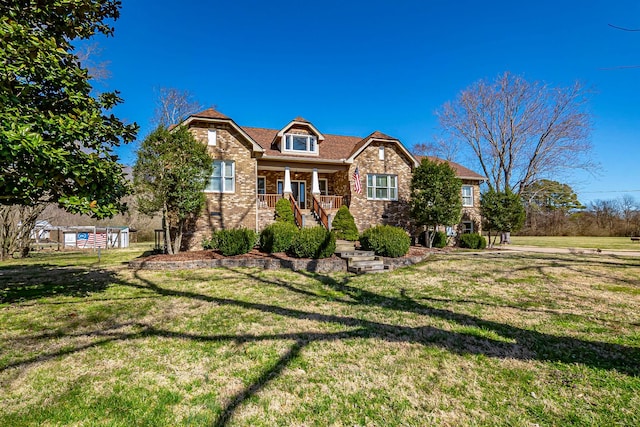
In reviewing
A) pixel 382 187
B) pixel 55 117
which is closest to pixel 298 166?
pixel 382 187

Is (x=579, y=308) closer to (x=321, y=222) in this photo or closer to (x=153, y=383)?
(x=153, y=383)

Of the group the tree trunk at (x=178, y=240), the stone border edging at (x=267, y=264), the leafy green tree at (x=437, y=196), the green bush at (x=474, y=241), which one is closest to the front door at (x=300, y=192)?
the leafy green tree at (x=437, y=196)

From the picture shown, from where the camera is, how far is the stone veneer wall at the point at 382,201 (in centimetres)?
1719

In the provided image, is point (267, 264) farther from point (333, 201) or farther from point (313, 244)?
point (333, 201)

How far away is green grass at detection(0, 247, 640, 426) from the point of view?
8.87ft

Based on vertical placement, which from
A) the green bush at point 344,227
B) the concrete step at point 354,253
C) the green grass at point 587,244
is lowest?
the green grass at point 587,244

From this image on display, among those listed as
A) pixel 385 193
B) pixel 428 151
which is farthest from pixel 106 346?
pixel 428 151

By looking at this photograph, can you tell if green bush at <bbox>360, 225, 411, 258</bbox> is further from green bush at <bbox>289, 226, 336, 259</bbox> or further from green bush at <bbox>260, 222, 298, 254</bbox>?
green bush at <bbox>260, 222, 298, 254</bbox>

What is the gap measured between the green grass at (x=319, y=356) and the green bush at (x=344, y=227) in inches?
298

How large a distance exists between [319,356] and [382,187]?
1485cm

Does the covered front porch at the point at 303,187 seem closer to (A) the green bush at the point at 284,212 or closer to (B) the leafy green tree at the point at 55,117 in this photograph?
(A) the green bush at the point at 284,212

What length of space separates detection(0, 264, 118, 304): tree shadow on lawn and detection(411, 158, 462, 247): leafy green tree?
13.7 m

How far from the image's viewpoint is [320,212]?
51.7 feet

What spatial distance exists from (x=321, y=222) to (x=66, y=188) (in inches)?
445
